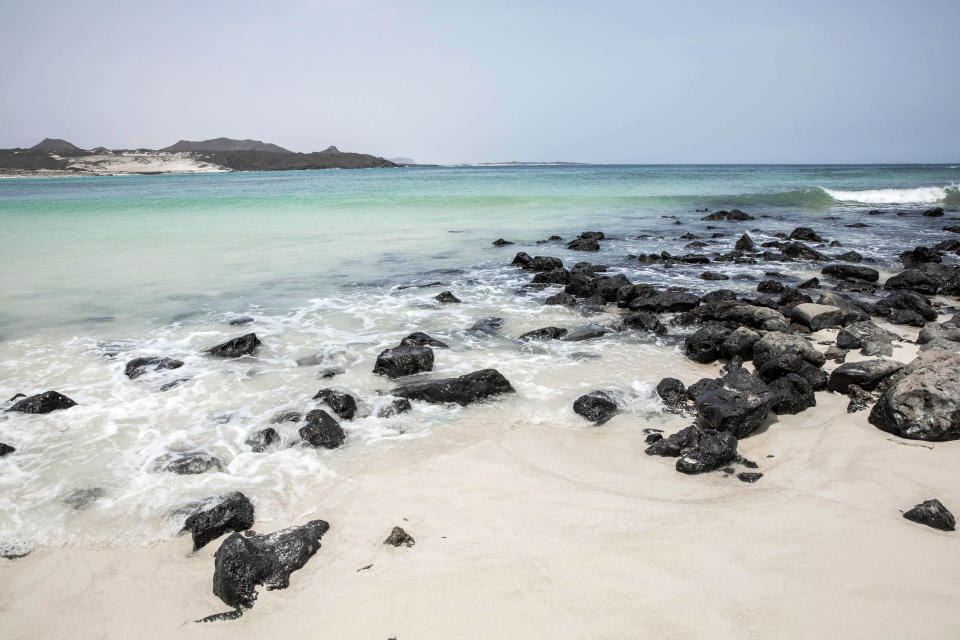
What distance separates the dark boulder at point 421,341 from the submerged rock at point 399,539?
12.8 ft

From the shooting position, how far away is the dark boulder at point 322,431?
16.0ft

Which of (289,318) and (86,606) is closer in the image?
(86,606)

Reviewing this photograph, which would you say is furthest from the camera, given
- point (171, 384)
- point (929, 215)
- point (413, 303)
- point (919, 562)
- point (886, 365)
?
point (929, 215)

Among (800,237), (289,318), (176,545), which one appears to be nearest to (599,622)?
(176,545)

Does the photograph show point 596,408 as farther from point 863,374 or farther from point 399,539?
point 863,374

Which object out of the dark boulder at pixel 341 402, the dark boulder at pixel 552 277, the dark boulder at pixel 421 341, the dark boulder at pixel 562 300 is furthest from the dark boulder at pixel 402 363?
the dark boulder at pixel 552 277

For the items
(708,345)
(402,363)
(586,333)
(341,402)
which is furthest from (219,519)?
(708,345)

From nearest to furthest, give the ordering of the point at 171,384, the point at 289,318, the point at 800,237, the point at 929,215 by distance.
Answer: the point at 171,384 < the point at 289,318 < the point at 800,237 < the point at 929,215

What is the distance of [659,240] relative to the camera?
18.0 metres

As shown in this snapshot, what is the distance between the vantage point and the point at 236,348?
7168 mm

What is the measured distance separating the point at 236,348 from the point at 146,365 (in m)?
1.06

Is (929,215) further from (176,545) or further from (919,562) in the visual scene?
(176,545)

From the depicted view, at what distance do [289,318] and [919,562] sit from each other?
27.4 ft

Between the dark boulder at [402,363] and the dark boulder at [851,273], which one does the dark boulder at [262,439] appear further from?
the dark boulder at [851,273]
